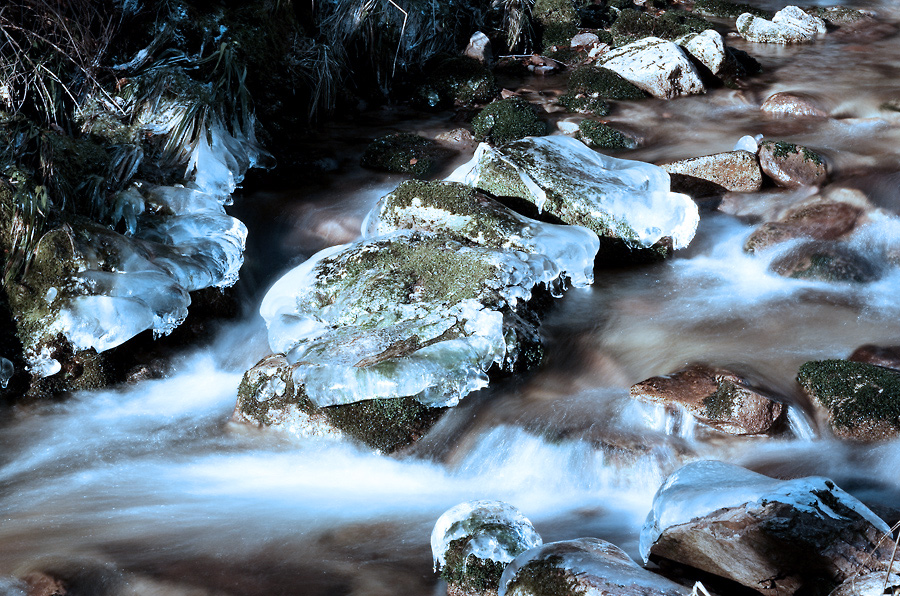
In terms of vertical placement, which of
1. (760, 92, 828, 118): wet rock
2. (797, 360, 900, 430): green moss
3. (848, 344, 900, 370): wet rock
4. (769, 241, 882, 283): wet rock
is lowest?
(848, 344, 900, 370): wet rock

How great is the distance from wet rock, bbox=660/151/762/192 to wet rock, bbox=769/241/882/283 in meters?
1.05

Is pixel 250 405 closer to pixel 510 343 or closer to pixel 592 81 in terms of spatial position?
pixel 510 343

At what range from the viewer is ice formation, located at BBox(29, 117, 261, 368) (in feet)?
18.9

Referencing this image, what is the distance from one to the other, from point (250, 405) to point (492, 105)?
5.45m

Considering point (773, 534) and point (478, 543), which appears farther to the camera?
point (478, 543)

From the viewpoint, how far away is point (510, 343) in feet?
18.7

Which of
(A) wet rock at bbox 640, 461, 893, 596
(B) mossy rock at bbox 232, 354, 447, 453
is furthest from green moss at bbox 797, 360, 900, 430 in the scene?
(B) mossy rock at bbox 232, 354, 447, 453

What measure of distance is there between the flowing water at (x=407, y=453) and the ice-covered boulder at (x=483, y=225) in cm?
41

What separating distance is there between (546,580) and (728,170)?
226 inches

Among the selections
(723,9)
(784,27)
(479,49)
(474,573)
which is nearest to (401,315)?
(474,573)

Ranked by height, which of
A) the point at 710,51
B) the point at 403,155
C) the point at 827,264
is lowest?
the point at 827,264

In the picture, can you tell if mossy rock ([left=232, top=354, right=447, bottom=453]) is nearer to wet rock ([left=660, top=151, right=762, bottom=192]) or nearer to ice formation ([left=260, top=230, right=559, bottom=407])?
ice formation ([left=260, top=230, right=559, bottom=407])

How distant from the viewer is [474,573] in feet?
13.1

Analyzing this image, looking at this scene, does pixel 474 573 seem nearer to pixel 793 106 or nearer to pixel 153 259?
pixel 153 259
